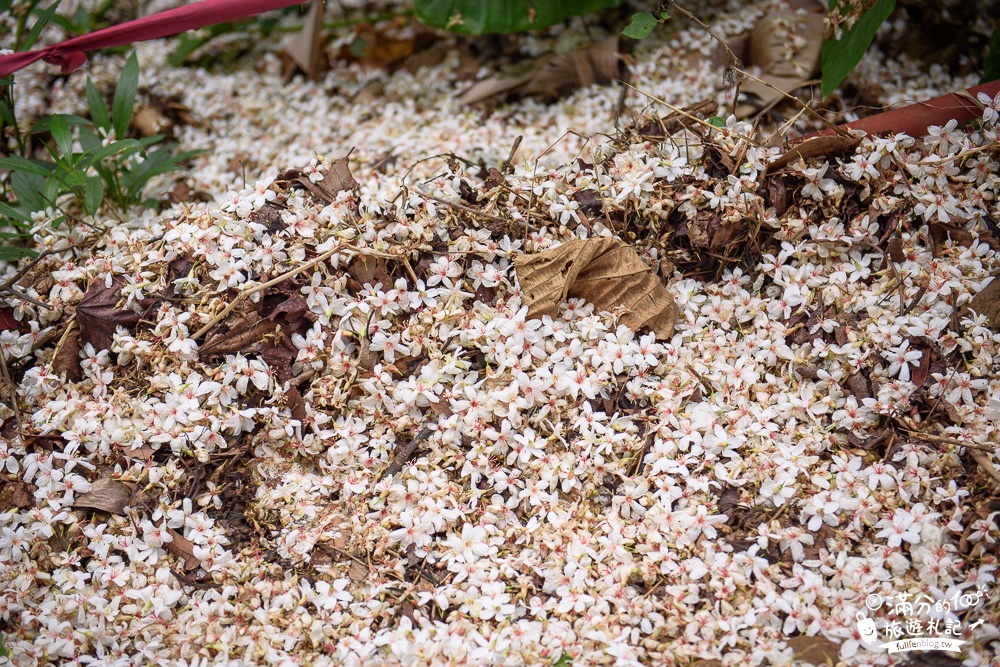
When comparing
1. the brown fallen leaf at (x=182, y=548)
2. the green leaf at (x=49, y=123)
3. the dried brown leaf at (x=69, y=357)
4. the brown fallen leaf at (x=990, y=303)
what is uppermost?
the green leaf at (x=49, y=123)

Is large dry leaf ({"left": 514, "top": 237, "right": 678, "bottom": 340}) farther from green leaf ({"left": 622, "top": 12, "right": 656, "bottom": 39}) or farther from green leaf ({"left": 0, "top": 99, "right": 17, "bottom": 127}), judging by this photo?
green leaf ({"left": 0, "top": 99, "right": 17, "bottom": 127})

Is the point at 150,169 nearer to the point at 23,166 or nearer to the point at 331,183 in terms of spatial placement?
the point at 23,166

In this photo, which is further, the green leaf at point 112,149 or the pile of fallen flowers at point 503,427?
the green leaf at point 112,149

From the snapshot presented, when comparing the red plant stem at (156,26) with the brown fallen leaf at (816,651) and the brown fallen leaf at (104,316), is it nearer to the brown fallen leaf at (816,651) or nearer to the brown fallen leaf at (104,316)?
the brown fallen leaf at (104,316)

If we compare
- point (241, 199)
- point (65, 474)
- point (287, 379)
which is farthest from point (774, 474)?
point (65, 474)

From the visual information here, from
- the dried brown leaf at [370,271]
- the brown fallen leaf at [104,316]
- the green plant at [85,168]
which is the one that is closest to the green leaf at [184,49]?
the green plant at [85,168]

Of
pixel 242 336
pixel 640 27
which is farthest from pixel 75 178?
pixel 640 27

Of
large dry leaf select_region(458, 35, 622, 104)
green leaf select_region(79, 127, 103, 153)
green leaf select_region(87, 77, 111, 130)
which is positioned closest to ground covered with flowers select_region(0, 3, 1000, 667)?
green leaf select_region(79, 127, 103, 153)
